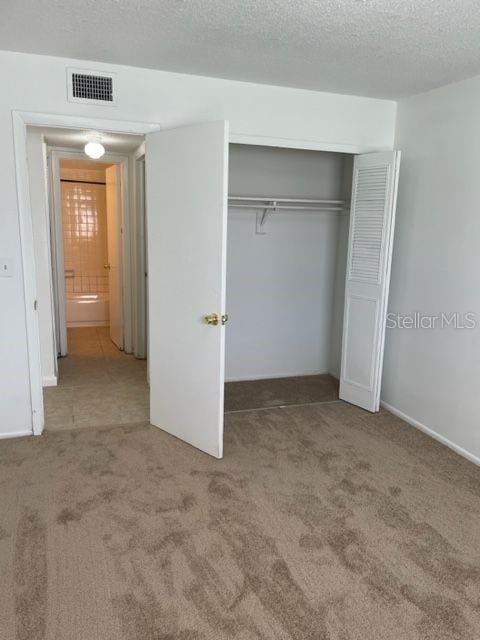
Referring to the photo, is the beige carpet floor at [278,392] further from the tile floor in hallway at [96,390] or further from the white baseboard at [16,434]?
the white baseboard at [16,434]

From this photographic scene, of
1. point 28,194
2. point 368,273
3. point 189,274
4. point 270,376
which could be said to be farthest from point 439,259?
point 28,194

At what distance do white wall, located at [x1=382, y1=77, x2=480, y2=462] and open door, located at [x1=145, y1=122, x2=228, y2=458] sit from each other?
1.59m

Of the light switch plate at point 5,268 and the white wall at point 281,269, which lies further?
the white wall at point 281,269

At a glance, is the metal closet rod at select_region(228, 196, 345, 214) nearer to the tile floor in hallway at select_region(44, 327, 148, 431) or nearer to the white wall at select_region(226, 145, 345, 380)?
the white wall at select_region(226, 145, 345, 380)

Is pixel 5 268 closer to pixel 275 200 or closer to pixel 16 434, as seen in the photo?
pixel 16 434

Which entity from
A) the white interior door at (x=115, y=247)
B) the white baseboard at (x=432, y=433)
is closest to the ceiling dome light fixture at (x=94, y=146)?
the white interior door at (x=115, y=247)

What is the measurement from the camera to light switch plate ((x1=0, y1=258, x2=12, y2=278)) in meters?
3.11

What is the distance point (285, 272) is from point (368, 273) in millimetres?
1067

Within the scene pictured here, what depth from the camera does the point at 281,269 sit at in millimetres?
4660

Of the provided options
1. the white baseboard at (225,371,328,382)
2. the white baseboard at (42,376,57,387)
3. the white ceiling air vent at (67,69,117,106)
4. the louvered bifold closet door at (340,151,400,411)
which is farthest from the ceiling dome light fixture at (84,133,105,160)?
the white baseboard at (225,371,328,382)

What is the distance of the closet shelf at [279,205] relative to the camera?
4223mm

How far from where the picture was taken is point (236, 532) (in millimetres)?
2377

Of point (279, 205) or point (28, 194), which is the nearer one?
point (28, 194)

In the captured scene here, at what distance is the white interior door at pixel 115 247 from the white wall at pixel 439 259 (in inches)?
120
